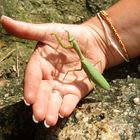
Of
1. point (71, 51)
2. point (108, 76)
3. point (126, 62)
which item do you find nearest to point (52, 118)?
point (71, 51)

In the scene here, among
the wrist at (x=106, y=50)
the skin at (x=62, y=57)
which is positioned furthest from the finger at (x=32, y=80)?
the wrist at (x=106, y=50)

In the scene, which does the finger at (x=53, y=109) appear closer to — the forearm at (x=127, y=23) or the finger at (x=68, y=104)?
the finger at (x=68, y=104)

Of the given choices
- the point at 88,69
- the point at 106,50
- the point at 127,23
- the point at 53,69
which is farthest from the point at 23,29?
the point at 127,23

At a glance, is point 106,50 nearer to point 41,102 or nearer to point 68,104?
point 68,104

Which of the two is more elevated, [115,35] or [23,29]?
[23,29]

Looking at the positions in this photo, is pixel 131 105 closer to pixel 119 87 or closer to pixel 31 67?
pixel 119 87

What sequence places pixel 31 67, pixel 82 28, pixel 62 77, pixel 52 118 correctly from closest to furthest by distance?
pixel 52 118
pixel 31 67
pixel 62 77
pixel 82 28

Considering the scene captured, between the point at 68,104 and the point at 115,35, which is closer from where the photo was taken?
the point at 68,104
